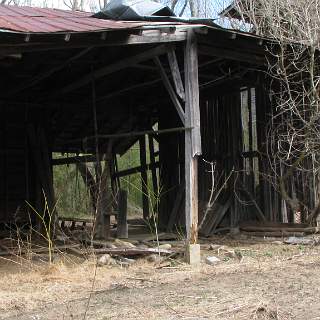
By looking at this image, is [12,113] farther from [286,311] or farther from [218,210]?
[286,311]

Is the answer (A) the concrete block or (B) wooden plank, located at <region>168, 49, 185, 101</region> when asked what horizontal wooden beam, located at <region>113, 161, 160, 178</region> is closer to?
(B) wooden plank, located at <region>168, 49, 185, 101</region>

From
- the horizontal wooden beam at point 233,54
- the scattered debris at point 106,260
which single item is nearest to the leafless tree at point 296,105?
the horizontal wooden beam at point 233,54

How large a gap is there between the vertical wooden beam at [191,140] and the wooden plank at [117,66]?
46 cm

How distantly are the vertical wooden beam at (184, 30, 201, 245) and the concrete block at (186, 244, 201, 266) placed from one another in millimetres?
148

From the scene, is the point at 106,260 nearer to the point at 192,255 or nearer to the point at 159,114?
the point at 192,255

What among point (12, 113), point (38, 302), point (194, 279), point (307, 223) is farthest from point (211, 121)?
point (38, 302)

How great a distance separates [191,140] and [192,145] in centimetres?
8

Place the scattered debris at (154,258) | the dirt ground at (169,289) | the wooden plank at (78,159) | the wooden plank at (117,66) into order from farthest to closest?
the wooden plank at (78,159) < the wooden plank at (117,66) < the scattered debris at (154,258) < the dirt ground at (169,289)

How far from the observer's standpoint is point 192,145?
9023mm

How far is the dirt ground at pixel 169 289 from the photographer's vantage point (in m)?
5.55

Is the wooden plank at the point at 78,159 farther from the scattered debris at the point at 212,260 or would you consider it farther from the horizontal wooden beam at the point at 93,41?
the scattered debris at the point at 212,260

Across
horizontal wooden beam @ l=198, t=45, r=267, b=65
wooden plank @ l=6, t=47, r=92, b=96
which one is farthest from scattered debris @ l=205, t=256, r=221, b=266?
wooden plank @ l=6, t=47, r=92, b=96

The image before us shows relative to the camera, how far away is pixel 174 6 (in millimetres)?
27328

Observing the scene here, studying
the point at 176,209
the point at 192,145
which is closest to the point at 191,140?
the point at 192,145
